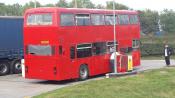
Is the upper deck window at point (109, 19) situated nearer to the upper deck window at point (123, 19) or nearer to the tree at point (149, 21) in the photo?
the upper deck window at point (123, 19)

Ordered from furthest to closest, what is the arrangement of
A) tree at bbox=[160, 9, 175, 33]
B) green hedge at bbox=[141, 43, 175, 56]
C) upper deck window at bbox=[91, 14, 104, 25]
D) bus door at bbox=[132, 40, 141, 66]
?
tree at bbox=[160, 9, 175, 33] < green hedge at bbox=[141, 43, 175, 56] < bus door at bbox=[132, 40, 141, 66] < upper deck window at bbox=[91, 14, 104, 25]

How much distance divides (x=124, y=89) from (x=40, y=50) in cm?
576

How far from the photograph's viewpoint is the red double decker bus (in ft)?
80.0

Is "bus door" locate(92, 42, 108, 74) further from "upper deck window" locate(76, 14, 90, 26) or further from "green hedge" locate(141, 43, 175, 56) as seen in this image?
"green hedge" locate(141, 43, 175, 56)

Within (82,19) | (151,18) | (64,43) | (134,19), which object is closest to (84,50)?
(82,19)

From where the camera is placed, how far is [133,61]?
3200 cm

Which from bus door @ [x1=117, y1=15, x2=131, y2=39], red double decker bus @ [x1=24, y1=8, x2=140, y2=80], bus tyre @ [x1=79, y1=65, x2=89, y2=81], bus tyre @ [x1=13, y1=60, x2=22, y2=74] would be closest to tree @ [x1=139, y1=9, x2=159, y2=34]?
bus door @ [x1=117, y1=15, x2=131, y2=39]

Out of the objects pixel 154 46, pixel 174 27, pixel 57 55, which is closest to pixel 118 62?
pixel 57 55

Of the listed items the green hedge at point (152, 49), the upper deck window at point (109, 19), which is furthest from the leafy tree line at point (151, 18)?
the upper deck window at point (109, 19)

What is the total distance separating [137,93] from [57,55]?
5.41 meters

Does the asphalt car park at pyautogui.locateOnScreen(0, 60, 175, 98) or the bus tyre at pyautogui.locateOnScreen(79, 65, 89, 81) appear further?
the bus tyre at pyautogui.locateOnScreen(79, 65, 89, 81)

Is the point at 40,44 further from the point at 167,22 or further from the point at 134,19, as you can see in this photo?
the point at 167,22

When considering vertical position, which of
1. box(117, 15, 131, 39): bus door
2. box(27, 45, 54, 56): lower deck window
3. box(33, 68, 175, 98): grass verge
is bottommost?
box(33, 68, 175, 98): grass verge

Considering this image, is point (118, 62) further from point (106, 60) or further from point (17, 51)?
point (17, 51)
